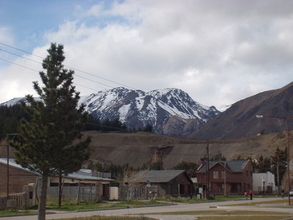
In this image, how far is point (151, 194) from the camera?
59469 millimetres

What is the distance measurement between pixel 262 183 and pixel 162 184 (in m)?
36.8

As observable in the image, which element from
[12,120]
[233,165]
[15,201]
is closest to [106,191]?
[15,201]

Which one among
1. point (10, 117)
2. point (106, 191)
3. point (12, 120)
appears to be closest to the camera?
point (106, 191)

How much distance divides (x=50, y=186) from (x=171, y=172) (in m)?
23.0

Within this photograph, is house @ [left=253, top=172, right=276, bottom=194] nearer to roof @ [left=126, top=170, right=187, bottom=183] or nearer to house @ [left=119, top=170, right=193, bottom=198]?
house @ [left=119, top=170, right=193, bottom=198]

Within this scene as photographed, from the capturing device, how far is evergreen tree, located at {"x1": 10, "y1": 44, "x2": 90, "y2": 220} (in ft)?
71.4

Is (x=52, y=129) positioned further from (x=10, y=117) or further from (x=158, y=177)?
(x=10, y=117)

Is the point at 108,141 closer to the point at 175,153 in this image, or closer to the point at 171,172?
the point at 175,153

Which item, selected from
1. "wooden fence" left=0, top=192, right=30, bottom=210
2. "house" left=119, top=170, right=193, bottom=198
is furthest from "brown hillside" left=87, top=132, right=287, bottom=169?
"wooden fence" left=0, top=192, right=30, bottom=210

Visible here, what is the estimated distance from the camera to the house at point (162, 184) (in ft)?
196

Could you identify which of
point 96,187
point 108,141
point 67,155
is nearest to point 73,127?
point 67,155

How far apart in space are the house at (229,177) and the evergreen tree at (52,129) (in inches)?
2632

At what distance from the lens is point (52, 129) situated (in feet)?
71.7

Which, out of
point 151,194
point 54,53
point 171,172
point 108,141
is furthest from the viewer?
point 108,141
